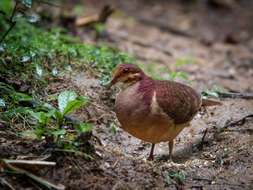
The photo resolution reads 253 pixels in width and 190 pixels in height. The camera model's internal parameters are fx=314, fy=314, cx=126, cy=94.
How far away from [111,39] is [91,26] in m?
0.65

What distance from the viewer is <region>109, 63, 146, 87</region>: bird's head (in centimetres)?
354

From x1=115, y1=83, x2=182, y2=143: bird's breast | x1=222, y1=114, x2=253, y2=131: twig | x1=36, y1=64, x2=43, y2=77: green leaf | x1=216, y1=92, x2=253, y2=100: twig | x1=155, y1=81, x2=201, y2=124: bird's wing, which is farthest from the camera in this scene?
x1=216, y1=92, x2=253, y2=100: twig

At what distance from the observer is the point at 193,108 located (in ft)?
13.0

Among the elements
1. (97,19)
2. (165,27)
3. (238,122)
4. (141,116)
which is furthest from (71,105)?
(165,27)

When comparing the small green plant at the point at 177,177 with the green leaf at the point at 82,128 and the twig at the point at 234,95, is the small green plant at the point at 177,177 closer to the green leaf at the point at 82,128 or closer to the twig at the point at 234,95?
the green leaf at the point at 82,128

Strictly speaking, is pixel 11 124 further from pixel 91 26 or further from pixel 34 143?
Answer: pixel 91 26

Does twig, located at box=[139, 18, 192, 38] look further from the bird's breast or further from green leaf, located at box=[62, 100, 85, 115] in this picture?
green leaf, located at box=[62, 100, 85, 115]

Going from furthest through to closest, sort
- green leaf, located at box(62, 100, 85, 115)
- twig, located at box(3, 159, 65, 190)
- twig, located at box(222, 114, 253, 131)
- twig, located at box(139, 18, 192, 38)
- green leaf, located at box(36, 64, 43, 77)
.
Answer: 1. twig, located at box(139, 18, 192, 38)
2. twig, located at box(222, 114, 253, 131)
3. green leaf, located at box(36, 64, 43, 77)
4. green leaf, located at box(62, 100, 85, 115)
5. twig, located at box(3, 159, 65, 190)

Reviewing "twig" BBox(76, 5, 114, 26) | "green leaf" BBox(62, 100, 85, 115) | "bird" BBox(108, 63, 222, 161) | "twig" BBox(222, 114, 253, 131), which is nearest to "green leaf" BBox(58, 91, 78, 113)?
"green leaf" BBox(62, 100, 85, 115)

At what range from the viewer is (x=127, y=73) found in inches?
141

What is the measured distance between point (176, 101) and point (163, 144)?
4.07ft

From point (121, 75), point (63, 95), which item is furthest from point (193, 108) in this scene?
point (63, 95)

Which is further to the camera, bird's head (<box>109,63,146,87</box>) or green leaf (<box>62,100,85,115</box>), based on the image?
bird's head (<box>109,63,146,87</box>)

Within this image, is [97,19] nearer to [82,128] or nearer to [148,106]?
[148,106]
